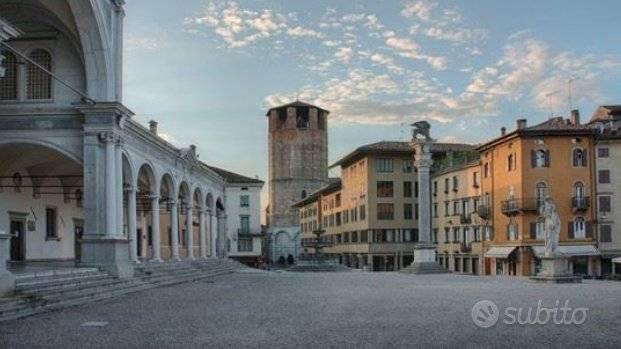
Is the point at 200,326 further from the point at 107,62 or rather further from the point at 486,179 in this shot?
the point at 486,179

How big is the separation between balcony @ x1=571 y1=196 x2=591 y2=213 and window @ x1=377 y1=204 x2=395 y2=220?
21.9 metres

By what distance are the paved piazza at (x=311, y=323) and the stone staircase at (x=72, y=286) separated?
55cm

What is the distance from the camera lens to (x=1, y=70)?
14922 mm

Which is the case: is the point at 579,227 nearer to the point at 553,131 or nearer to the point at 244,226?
the point at 553,131

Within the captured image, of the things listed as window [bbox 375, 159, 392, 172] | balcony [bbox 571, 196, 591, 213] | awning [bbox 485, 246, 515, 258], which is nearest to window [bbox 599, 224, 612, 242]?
balcony [bbox 571, 196, 591, 213]

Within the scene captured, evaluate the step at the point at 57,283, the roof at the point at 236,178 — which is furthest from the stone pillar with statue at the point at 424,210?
the roof at the point at 236,178

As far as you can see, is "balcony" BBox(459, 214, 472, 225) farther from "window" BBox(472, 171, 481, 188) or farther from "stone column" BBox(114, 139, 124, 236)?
"stone column" BBox(114, 139, 124, 236)

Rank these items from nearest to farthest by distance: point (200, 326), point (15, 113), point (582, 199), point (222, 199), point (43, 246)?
point (200, 326) → point (15, 113) → point (43, 246) → point (582, 199) → point (222, 199)

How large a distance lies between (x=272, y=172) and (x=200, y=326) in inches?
3603

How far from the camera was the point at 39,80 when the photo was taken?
26.0 metres

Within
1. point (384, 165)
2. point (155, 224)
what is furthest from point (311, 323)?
point (384, 165)

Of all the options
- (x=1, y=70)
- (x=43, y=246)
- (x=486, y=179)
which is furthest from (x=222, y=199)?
(x=1, y=70)

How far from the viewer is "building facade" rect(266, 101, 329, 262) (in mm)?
102312

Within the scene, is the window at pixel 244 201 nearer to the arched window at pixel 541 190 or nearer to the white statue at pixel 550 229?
the arched window at pixel 541 190
